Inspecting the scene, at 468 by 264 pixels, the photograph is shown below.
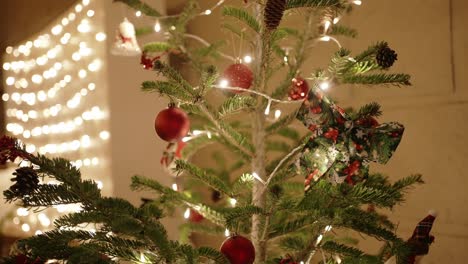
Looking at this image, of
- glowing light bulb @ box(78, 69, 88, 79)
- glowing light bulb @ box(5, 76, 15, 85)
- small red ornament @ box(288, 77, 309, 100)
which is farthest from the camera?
glowing light bulb @ box(5, 76, 15, 85)

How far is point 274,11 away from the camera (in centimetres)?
76

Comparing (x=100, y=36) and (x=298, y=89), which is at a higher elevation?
(x=100, y=36)

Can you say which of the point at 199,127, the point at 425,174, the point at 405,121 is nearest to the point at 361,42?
the point at 405,121

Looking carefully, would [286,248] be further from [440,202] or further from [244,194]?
[440,202]

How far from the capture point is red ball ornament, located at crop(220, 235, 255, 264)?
77cm

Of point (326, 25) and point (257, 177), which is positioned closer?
point (257, 177)

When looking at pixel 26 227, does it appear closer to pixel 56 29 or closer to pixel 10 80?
pixel 10 80

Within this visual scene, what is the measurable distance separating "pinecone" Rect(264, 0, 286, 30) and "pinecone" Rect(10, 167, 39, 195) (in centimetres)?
45

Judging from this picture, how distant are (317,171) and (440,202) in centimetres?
72

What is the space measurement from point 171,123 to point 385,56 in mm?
420

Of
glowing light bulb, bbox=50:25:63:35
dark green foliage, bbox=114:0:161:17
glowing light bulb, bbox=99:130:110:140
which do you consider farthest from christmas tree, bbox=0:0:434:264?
glowing light bulb, bbox=50:25:63:35

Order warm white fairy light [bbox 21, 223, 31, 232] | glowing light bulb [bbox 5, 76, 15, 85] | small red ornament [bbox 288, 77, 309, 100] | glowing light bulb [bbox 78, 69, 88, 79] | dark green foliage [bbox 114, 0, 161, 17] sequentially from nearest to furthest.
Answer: small red ornament [bbox 288, 77, 309, 100] → dark green foliage [bbox 114, 0, 161, 17] → glowing light bulb [bbox 78, 69, 88, 79] → warm white fairy light [bbox 21, 223, 31, 232] → glowing light bulb [bbox 5, 76, 15, 85]

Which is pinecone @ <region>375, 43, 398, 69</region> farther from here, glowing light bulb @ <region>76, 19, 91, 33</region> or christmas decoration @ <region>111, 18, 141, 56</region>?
glowing light bulb @ <region>76, 19, 91, 33</region>

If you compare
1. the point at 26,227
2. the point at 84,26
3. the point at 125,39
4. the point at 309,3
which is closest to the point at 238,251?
the point at 309,3
